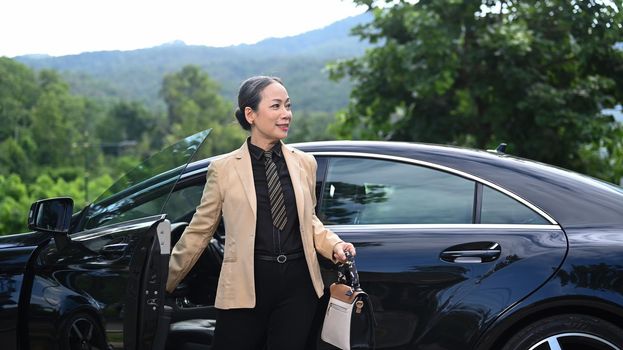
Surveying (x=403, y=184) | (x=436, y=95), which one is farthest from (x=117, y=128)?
(x=403, y=184)

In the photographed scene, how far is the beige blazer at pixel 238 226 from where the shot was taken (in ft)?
9.23

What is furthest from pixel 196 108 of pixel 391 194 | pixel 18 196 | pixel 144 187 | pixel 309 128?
pixel 391 194

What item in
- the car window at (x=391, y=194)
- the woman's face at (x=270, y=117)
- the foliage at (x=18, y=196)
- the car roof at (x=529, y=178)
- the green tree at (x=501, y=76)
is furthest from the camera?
the foliage at (x=18, y=196)

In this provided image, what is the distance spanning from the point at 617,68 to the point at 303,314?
12.6 meters

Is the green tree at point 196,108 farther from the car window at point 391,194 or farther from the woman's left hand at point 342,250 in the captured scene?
the woman's left hand at point 342,250

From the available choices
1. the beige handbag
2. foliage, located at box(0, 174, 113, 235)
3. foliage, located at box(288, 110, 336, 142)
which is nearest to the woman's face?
→ the beige handbag

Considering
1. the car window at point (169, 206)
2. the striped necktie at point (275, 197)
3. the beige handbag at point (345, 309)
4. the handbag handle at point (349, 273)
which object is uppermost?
the striped necktie at point (275, 197)

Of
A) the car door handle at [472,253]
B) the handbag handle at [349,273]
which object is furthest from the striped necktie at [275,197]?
the car door handle at [472,253]

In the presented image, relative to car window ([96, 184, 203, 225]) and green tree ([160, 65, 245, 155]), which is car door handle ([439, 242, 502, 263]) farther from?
green tree ([160, 65, 245, 155])

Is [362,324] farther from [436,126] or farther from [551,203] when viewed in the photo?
[436,126]

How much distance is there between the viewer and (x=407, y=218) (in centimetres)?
337

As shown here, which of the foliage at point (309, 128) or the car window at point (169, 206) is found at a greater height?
the car window at point (169, 206)

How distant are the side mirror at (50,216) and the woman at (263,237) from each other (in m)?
0.43

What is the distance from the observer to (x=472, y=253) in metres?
3.17
